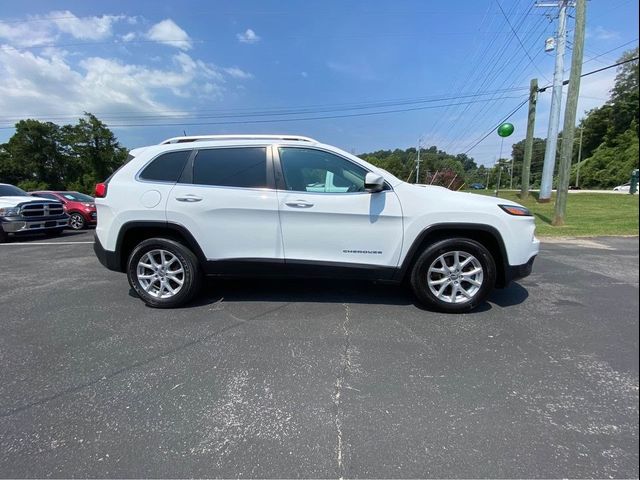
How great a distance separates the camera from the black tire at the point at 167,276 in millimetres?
4195

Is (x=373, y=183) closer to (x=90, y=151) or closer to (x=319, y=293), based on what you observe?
(x=319, y=293)

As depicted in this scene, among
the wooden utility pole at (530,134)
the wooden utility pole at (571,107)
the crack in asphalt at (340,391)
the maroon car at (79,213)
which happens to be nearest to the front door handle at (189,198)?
the crack in asphalt at (340,391)

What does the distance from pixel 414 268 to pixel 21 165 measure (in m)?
67.0

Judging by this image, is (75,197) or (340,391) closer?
(340,391)

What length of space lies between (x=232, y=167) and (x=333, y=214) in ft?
Result: 4.21

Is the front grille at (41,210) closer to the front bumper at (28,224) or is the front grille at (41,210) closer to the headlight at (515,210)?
the front bumper at (28,224)

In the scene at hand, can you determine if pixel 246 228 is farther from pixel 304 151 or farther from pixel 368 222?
pixel 368 222

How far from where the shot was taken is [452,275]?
13.1ft

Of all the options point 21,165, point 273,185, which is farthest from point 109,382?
point 21,165

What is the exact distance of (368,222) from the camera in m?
3.97

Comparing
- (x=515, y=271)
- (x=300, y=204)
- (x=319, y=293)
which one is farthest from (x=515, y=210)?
(x=319, y=293)

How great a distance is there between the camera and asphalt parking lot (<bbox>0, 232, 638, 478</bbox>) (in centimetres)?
202

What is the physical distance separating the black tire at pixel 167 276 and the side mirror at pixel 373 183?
210 cm

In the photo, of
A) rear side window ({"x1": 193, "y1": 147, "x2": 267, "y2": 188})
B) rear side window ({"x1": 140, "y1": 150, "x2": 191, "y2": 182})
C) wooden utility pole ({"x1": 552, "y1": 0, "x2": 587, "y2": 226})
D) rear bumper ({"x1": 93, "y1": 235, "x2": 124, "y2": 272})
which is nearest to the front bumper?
rear bumper ({"x1": 93, "y1": 235, "x2": 124, "y2": 272})
